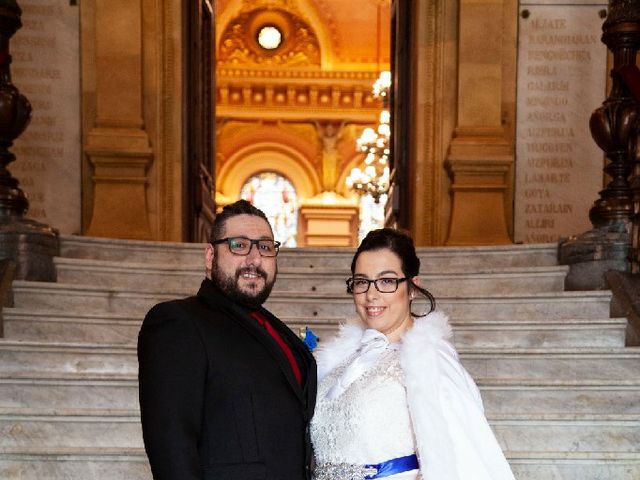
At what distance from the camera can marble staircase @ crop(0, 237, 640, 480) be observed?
3646 mm

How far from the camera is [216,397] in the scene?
6.72 ft

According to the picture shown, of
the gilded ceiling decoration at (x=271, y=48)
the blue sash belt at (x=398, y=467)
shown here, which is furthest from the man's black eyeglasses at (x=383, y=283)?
the gilded ceiling decoration at (x=271, y=48)

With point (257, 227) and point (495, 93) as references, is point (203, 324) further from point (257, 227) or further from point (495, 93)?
point (495, 93)

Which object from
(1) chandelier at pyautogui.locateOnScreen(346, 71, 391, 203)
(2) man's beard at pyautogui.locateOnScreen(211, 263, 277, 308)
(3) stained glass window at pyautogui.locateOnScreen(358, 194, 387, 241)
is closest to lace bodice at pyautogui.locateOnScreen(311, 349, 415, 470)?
(2) man's beard at pyautogui.locateOnScreen(211, 263, 277, 308)

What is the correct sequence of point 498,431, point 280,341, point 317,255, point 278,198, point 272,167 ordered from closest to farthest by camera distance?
point 280,341, point 498,431, point 317,255, point 272,167, point 278,198

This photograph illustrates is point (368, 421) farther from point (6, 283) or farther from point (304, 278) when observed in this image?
point (304, 278)

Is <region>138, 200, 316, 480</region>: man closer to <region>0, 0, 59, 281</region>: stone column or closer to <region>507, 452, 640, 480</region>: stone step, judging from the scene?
<region>507, 452, 640, 480</region>: stone step

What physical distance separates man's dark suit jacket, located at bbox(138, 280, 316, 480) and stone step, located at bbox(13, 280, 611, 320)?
2.61m

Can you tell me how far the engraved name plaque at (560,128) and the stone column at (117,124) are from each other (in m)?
3.51

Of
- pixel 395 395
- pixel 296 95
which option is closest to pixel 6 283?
pixel 395 395

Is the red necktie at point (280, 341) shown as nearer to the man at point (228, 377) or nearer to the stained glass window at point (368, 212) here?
the man at point (228, 377)

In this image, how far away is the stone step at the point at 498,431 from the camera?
370 cm

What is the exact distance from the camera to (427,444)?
2111mm

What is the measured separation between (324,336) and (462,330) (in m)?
0.72
